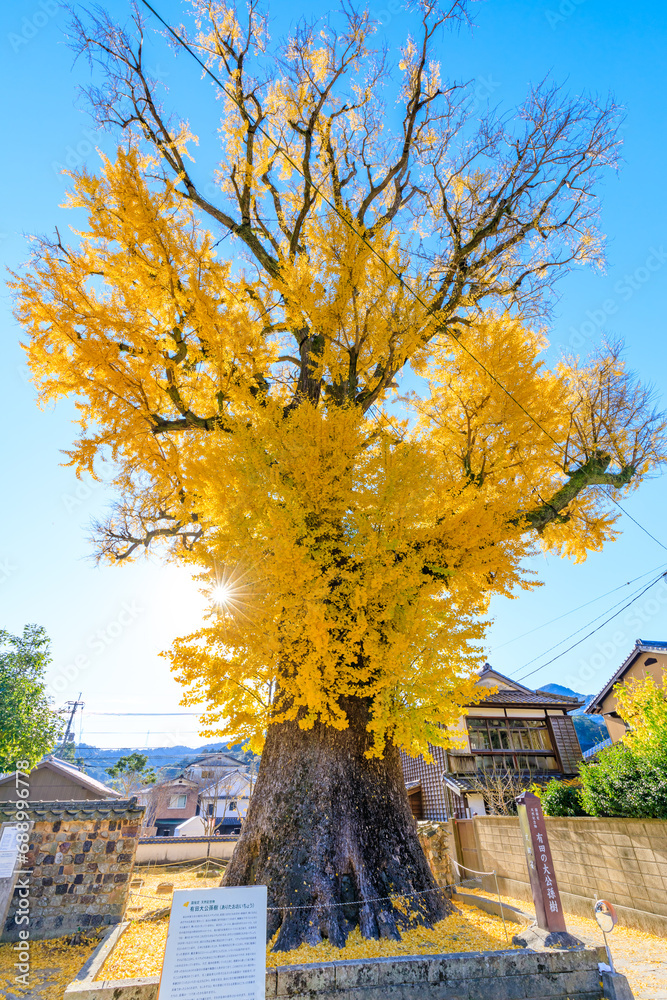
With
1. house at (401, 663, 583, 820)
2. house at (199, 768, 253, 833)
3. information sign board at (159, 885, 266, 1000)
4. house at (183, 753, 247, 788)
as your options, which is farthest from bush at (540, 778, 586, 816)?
house at (183, 753, 247, 788)

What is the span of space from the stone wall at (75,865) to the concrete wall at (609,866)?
7154 mm

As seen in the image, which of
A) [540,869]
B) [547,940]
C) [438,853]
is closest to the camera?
[547,940]

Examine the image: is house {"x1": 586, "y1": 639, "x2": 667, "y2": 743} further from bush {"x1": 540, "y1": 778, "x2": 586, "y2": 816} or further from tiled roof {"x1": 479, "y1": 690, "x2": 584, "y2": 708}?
bush {"x1": 540, "y1": 778, "x2": 586, "y2": 816}

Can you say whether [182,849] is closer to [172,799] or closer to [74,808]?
[74,808]

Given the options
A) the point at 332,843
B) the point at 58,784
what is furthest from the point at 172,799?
the point at 332,843

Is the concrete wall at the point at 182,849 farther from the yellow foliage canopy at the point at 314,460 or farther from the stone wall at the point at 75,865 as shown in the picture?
the yellow foliage canopy at the point at 314,460

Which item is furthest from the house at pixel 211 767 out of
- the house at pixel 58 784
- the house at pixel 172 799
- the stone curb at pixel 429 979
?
the stone curb at pixel 429 979

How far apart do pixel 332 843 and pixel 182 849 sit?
13.8 meters

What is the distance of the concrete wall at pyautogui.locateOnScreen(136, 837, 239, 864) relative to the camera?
605 inches

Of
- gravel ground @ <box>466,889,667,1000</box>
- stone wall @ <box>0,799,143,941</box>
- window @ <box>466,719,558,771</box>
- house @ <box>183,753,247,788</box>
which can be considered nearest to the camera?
gravel ground @ <box>466,889,667,1000</box>

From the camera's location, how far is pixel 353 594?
242 inches

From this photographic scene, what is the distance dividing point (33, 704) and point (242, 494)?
14988mm

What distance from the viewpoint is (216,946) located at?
10.7 ft

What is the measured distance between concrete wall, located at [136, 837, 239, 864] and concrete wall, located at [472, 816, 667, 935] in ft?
33.6
